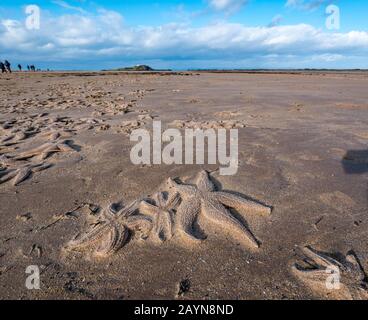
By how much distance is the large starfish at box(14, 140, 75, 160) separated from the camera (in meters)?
5.30

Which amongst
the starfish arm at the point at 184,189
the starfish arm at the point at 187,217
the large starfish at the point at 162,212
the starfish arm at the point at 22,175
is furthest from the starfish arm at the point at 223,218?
the starfish arm at the point at 22,175

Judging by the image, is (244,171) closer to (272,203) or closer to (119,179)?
(272,203)

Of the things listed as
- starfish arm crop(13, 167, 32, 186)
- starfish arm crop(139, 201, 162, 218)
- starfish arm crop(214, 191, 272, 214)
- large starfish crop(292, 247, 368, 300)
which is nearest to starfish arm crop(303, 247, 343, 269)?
large starfish crop(292, 247, 368, 300)

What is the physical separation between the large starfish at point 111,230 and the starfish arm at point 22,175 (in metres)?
1.73

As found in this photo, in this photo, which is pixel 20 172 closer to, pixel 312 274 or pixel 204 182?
pixel 204 182

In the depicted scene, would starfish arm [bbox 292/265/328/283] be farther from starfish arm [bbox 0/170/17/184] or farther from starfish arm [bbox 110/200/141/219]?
starfish arm [bbox 0/170/17/184]

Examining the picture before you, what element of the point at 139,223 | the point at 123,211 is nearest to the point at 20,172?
the point at 123,211

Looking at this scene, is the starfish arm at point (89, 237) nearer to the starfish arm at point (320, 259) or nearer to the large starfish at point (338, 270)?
the large starfish at point (338, 270)

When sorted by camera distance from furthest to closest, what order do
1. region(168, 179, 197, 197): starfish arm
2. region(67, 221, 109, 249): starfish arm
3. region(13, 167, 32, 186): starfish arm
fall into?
1. region(13, 167, 32, 186): starfish arm
2. region(168, 179, 197, 197): starfish arm
3. region(67, 221, 109, 249): starfish arm

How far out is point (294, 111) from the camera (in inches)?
356

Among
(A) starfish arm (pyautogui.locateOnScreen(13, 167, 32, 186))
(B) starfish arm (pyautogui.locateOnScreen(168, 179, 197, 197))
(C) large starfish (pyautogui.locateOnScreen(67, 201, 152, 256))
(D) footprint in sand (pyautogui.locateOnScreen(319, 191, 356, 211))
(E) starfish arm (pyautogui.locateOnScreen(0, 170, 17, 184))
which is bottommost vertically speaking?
(E) starfish arm (pyautogui.locateOnScreen(0, 170, 17, 184))

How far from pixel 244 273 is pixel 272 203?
3.93ft

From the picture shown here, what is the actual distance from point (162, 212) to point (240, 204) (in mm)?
870

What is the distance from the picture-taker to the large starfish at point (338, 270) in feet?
7.79
